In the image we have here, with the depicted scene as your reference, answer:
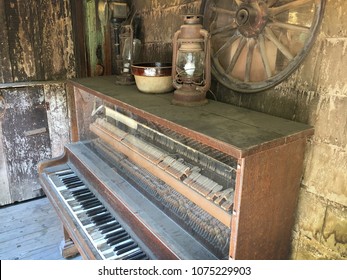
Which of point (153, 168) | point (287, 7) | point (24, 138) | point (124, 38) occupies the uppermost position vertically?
point (287, 7)

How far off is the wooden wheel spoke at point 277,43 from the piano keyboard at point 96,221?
112cm

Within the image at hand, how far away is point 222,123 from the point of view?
1241mm

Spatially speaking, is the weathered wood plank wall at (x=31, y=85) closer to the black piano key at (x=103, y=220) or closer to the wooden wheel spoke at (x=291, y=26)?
the black piano key at (x=103, y=220)

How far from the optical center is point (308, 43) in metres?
1.26

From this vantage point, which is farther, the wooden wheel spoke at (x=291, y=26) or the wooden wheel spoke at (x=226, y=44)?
the wooden wheel spoke at (x=226, y=44)

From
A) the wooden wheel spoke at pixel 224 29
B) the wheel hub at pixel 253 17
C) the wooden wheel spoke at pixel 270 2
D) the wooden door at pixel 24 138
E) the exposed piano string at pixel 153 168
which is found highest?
the wooden wheel spoke at pixel 270 2

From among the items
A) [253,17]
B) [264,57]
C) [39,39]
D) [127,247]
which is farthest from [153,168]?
[39,39]

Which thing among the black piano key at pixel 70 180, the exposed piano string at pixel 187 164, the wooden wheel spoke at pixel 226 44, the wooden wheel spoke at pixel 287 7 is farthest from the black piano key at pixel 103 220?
the wooden wheel spoke at pixel 287 7

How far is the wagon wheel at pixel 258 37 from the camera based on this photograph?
50.6 inches

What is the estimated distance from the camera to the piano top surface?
41.1 inches

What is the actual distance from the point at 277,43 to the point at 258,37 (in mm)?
115

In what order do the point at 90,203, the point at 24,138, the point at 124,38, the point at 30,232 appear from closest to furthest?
the point at 90,203, the point at 124,38, the point at 30,232, the point at 24,138

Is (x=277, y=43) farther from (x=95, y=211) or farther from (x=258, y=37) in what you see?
(x=95, y=211)
